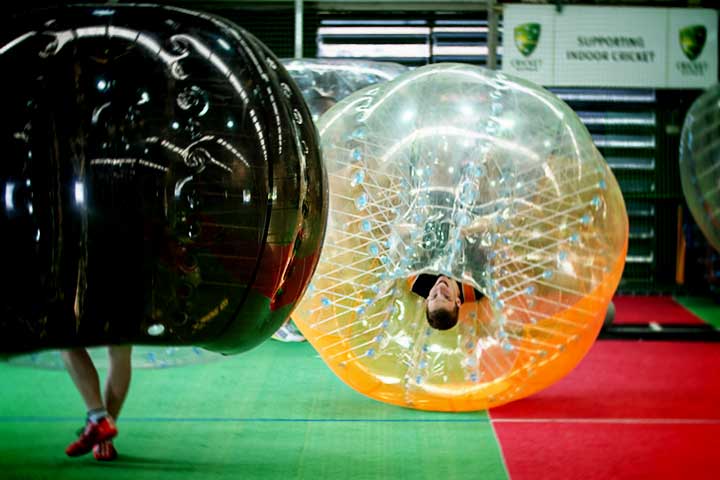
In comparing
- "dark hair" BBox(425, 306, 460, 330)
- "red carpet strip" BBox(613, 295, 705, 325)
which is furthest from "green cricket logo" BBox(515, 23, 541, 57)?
"dark hair" BBox(425, 306, 460, 330)

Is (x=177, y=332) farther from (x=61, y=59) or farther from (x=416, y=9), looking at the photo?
(x=416, y=9)

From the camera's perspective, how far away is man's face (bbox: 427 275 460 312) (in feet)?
12.0

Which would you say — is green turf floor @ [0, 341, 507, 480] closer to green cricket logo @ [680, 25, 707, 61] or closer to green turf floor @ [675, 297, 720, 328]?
green turf floor @ [675, 297, 720, 328]

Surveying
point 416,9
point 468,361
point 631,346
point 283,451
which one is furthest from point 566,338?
point 416,9

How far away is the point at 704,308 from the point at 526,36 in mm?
2910

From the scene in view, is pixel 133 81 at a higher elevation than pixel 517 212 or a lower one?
higher

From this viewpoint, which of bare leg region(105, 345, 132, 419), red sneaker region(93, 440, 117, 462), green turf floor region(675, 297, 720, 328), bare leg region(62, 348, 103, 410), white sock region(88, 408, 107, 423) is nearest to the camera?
bare leg region(62, 348, 103, 410)

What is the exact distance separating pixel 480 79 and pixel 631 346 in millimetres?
2934

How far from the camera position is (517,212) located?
3564 millimetres

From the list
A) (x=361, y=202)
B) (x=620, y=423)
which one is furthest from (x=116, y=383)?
(x=620, y=423)

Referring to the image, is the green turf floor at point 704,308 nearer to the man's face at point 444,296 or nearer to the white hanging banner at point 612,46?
the white hanging banner at point 612,46

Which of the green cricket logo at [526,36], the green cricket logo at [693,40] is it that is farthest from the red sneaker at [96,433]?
the green cricket logo at [693,40]

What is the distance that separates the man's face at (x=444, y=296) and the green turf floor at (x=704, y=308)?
159 inches

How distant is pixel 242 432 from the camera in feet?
13.0
